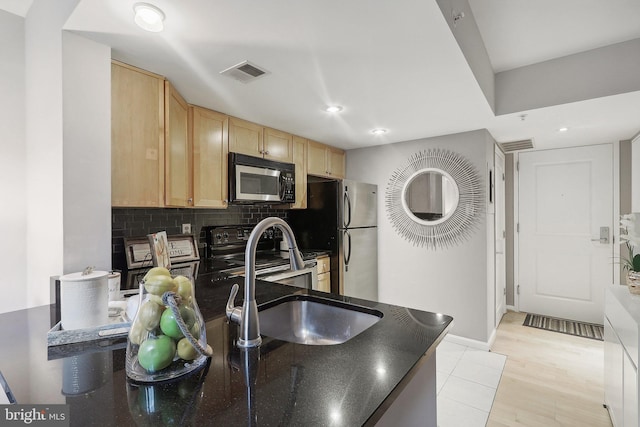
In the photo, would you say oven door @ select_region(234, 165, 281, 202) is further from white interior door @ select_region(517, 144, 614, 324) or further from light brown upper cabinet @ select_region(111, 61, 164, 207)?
white interior door @ select_region(517, 144, 614, 324)

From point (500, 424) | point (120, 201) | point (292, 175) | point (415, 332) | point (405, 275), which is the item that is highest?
point (292, 175)

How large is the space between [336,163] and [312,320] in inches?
105

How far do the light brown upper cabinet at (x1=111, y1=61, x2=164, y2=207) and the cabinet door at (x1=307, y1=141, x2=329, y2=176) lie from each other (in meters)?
1.74

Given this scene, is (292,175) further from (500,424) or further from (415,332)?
(500,424)

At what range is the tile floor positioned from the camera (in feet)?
6.58

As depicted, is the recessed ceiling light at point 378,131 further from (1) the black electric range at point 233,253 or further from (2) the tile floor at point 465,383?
(2) the tile floor at point 465,383

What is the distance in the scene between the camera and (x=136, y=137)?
5.68 ft

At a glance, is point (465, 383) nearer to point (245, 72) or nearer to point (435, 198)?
point (435, 198)

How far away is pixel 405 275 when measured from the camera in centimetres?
346

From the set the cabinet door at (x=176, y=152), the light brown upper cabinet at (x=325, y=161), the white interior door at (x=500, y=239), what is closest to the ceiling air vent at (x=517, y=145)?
the white interior door at (x=500, y=239)

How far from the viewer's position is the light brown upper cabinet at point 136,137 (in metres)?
1.64

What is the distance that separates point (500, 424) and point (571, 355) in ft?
4.91

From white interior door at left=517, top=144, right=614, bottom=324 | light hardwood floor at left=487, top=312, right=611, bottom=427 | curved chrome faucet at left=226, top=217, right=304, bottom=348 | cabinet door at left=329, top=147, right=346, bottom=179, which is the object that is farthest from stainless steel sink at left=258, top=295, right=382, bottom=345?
white interior door at left=517, top=144, right=614, bottom=324

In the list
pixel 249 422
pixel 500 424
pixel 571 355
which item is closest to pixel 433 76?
pixel 249 422
